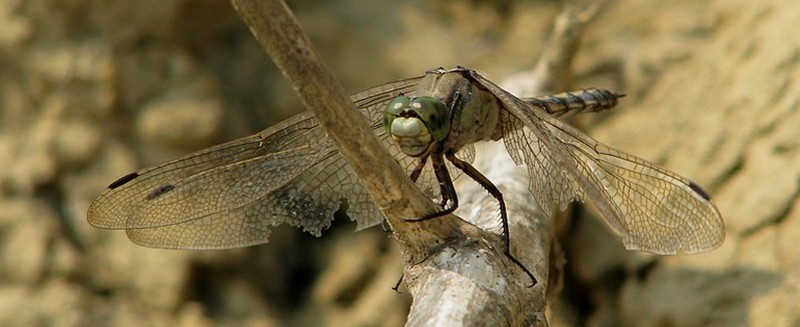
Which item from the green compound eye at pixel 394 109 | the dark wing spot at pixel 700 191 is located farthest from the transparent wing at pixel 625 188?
the green compound eye at pixel 394 109

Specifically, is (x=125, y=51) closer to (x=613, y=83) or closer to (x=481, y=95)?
(x=481, y=95)

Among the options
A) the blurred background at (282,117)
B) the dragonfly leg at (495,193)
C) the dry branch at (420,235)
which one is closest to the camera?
the dry branch at (420,235)

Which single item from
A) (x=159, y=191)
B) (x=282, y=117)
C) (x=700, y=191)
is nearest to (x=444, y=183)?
(x=700, y=191)

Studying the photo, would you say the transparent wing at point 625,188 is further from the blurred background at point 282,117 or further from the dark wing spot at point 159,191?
the dark wing spot at point 159,191

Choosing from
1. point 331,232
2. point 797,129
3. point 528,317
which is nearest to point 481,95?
point 528,317

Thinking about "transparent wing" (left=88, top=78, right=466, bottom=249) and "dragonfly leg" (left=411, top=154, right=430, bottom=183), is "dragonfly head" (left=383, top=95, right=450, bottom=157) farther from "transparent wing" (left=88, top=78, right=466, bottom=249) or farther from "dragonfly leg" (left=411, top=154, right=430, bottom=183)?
"transparent wing" (left=88, top=78, right=466, bottom=249)

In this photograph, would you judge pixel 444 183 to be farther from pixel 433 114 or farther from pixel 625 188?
pixel 625 188
